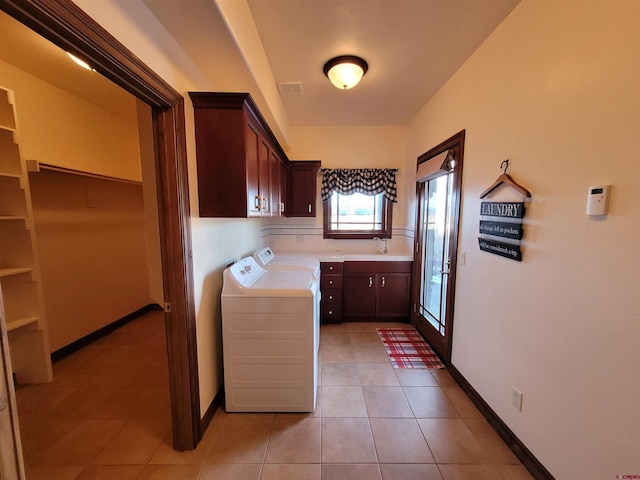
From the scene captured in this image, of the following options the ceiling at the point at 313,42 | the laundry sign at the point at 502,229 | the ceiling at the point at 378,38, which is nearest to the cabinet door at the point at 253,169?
the ceiling at the point at 313,42

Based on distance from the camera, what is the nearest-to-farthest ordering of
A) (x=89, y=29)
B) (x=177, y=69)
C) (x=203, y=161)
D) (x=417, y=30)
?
(x=89, y=29), (x=177, y=69), (x=203, y=161), (x=417, y=30)

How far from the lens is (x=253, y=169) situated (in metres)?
1.83

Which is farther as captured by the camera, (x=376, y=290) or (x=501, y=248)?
(x=376, y=290)

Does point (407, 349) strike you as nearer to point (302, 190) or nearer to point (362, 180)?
point (362, 180)

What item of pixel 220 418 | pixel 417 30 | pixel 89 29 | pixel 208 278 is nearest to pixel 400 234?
pixel 417 30

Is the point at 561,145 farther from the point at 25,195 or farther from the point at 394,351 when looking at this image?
the point at 25,195

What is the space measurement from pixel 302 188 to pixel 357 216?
3.01 ft

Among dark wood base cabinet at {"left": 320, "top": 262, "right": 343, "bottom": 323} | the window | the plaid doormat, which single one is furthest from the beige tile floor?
the window

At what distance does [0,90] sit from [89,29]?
67.2 inches

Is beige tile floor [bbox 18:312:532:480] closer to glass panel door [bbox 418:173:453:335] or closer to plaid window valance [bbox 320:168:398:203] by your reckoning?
glass panel door [bbox 418:173:453:335]

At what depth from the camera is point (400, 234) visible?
3.71 meters

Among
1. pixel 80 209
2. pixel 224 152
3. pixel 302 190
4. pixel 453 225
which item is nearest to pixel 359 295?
pixel 453 225

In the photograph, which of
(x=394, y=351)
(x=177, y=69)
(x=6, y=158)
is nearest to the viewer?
(x=177, y=69)

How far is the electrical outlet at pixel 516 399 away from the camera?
4.88 ft
